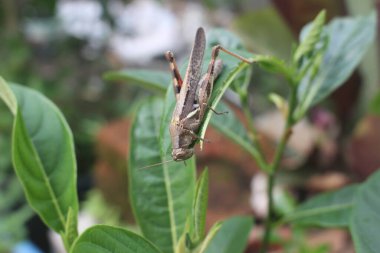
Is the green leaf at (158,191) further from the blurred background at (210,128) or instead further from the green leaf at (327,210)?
the blurred background at (210,128)

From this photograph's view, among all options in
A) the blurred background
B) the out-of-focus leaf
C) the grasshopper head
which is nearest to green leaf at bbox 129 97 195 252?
the grasshopper head

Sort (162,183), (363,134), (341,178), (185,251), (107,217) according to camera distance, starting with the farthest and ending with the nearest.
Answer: (107,217) < (341,178) < (363,134) < (162,183) < (185,251)

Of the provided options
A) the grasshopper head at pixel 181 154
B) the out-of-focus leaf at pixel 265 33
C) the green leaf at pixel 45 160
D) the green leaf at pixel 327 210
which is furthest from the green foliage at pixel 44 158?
the out-of-focus leaf at pixel 265 33

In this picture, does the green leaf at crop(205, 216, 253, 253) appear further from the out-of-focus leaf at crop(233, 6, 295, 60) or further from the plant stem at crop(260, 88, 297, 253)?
the out-of-focus leaf at crop(233, 6, 295, 60)

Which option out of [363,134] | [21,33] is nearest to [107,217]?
[363,134]

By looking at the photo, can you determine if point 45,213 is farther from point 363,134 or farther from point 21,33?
point 21,33

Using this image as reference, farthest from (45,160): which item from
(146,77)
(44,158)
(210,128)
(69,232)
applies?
(210,128)
